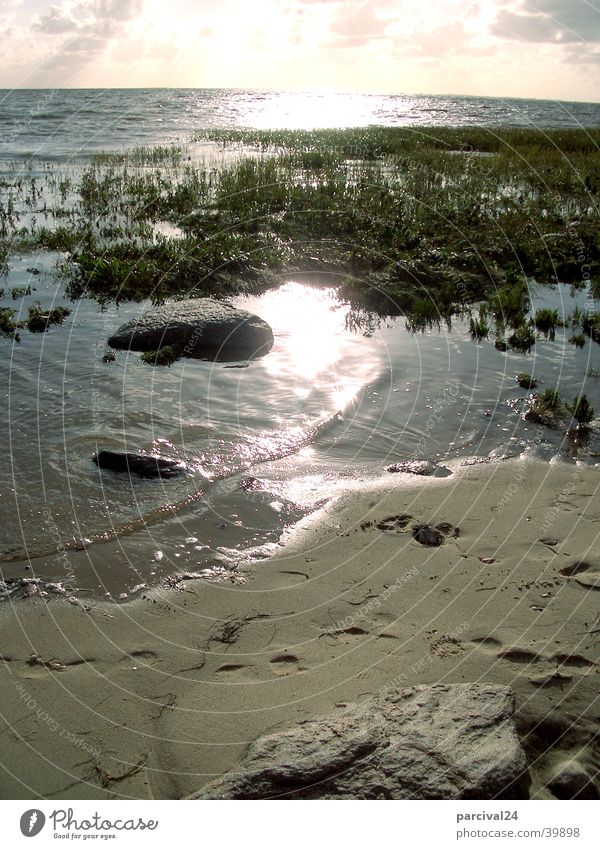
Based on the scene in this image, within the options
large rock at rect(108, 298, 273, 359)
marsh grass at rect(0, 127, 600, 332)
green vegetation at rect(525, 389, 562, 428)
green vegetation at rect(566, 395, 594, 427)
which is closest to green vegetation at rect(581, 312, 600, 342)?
marsh grass at rect(0, 127, 600, 332)

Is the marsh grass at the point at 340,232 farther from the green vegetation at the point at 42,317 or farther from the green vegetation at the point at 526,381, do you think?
the green vegetation at the point at 526,381

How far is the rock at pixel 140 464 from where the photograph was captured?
845 centimetres

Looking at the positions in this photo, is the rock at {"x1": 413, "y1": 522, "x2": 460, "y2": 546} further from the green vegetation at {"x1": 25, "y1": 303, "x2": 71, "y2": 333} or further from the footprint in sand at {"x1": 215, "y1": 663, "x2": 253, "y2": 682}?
the green vegetation at {"x1": 25, "y1": 303, "x2": 71, "y2": 333}

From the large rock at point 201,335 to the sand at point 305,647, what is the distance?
560 cm

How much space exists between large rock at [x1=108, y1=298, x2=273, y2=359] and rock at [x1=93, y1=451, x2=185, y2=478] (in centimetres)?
410

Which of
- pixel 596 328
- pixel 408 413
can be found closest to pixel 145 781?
pixel 408 413

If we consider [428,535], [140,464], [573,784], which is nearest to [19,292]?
[140,464]

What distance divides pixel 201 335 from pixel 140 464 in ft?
15.2

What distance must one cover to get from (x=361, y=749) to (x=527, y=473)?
204 inches

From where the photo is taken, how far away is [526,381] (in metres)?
11.4

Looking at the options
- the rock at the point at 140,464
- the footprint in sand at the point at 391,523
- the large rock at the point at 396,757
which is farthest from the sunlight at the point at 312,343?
the large rock at the point at 396,757

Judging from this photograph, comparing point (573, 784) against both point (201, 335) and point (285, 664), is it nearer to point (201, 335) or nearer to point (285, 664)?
point (285, 664)

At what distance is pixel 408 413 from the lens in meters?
10.2
